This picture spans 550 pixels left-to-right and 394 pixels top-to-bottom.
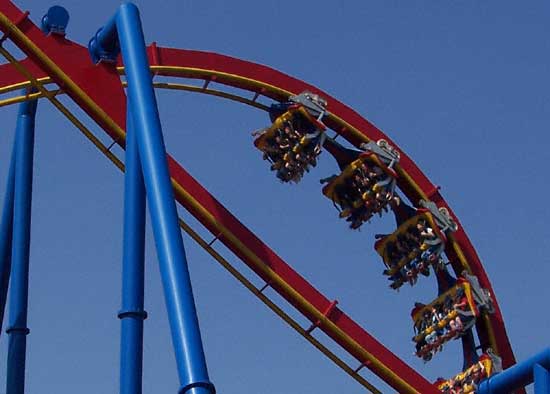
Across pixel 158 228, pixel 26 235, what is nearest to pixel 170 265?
pixel 158 228

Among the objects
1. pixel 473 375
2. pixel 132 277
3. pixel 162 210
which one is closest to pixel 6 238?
pixel 132 277

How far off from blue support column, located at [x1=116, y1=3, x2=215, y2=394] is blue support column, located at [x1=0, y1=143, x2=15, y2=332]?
2.82 m

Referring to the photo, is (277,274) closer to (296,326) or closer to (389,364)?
(296,326)

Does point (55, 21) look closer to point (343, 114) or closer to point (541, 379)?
point (343, 114)

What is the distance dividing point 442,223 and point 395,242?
1.63 feet

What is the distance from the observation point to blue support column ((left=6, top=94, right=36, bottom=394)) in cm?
1133

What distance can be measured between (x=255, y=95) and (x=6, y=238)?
2661mm

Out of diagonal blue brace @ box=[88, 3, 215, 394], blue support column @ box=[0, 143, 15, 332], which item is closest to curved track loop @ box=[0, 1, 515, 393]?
diagonal blue brace @ box=[88, 3, 215, 394]

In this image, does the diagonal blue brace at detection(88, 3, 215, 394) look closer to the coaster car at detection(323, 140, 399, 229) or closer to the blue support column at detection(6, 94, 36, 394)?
the blue support column at detection(6, 94, 36, 394)

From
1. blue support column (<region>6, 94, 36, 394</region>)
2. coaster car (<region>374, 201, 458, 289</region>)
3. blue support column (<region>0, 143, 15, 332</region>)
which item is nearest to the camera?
blue support column (<region>6, 94, 36, 394</region>)

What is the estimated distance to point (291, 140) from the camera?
13359 mm

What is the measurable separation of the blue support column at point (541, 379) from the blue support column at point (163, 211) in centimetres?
336

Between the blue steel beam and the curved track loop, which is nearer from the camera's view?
the blue steel beam

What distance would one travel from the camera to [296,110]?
13.3 meters
